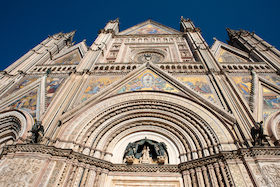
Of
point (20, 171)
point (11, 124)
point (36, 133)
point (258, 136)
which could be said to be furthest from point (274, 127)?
point (11, 124)

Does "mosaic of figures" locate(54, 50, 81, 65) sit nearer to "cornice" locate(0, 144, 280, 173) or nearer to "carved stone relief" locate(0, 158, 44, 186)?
"cornice" locate(0, 144, 280, 173)

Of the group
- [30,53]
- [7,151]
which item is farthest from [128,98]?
[30,53]

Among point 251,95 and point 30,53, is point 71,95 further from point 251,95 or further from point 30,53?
point 251,95

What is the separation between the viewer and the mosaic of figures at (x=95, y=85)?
840 centimetres

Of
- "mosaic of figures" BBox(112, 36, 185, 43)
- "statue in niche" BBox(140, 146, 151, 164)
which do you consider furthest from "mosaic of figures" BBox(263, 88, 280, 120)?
"mosaic of figures" BBox(112, 36, 185, 43)

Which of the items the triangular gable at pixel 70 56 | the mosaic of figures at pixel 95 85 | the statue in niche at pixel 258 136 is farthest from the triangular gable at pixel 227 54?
the triangular gable at pixel 70 56

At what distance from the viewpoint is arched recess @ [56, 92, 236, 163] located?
20.5 ft

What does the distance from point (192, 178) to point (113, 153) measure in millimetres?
3005

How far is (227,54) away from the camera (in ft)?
42.7

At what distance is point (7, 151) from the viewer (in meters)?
5.47

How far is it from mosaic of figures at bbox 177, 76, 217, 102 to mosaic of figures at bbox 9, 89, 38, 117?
22.8 ft

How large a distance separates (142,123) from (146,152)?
4.14 ft

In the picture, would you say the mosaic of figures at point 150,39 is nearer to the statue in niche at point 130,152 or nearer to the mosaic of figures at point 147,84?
the mosaic of figures at point 147,84

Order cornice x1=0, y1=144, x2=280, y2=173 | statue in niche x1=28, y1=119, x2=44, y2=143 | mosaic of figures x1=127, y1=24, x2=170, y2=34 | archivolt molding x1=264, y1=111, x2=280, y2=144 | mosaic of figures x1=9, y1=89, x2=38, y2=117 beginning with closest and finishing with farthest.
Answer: cornice x1=0, y1=144, x2=280, y2=173
statue in niche x1=28, y1=119, x2=44, y2=143
archivolt molding x1=264, y1=111, x2=280, y2=144
mosaic of figures x1=9, y1=89, x2=38, y2=117
mosaic of figures x1=127, y1=24, x2=170, y2=34
